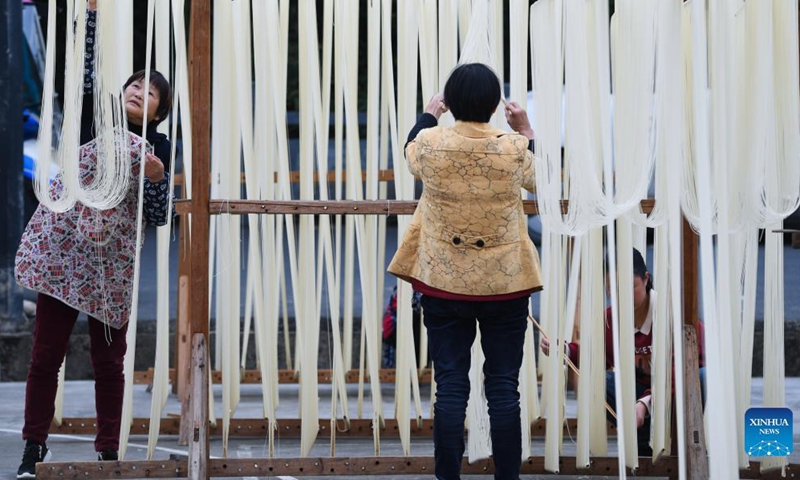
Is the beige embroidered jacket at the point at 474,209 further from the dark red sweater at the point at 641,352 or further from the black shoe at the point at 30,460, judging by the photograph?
the black shoe at the point at 30,460

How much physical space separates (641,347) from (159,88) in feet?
6.04

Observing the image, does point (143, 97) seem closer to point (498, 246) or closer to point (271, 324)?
point (271, 324)

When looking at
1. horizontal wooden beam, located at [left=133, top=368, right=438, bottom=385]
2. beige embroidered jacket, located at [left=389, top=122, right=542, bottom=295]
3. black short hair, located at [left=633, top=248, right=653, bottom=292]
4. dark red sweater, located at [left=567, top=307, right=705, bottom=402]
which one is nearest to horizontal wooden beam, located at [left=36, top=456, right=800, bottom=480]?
dark red sweater, located at [left=567, top=307, right=705, bottom=402]

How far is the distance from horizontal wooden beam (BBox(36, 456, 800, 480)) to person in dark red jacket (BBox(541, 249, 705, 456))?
13.3 inches

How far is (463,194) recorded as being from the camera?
3.35 metres

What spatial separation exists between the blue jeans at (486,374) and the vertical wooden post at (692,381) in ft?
1.87

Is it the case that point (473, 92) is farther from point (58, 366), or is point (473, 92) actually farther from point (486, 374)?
point (58, 366)

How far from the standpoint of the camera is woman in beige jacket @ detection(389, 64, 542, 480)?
335 cm

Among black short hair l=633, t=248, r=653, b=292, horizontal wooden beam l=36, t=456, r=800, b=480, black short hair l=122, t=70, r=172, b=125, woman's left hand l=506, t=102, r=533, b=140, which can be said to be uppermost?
black short hair l=122, t=70, r=172, b=125

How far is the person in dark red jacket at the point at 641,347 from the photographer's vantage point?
4141 mm

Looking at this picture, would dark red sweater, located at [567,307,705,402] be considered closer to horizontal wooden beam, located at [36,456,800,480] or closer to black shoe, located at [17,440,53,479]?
horizontal wooden beam, located at [36,456,800,480]

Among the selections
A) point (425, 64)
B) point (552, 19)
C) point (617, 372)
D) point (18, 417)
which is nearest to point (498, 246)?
point (617, 372)

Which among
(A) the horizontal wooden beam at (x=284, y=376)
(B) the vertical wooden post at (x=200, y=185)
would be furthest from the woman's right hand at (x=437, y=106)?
(A) the horizontal wooden beam at (x=284, y=376)

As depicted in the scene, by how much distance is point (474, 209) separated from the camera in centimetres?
335
